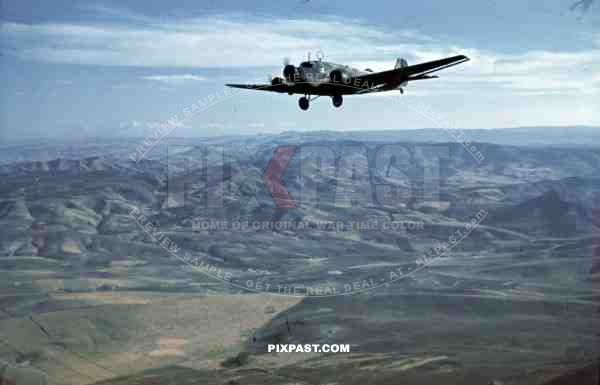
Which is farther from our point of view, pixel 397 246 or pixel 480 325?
pixel 397 246

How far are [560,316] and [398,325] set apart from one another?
1174 inches

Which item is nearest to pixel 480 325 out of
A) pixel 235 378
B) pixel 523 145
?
pixel 235 378

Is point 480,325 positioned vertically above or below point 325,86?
below

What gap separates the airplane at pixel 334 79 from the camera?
23.2 metres

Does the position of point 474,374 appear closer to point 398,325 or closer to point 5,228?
point 398,325

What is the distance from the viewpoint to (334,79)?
2369cm

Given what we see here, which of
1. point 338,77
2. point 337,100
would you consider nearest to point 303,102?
point 337,100

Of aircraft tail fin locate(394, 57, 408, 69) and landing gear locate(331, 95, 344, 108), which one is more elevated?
aircraft tail fin locate(394, 57, 408, 69)

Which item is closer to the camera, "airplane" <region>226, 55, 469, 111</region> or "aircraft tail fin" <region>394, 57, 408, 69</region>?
"airplane" <region>226, 55, 469, 111</region>

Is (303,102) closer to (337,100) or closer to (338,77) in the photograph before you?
(337,100)

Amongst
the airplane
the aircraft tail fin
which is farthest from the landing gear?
the aircraft tail fin

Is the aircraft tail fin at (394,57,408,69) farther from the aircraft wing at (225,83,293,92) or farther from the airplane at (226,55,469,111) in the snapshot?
the aircraft wing at (225,83,293,92)

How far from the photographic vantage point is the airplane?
76.1 ft

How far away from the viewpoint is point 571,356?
103 metres
